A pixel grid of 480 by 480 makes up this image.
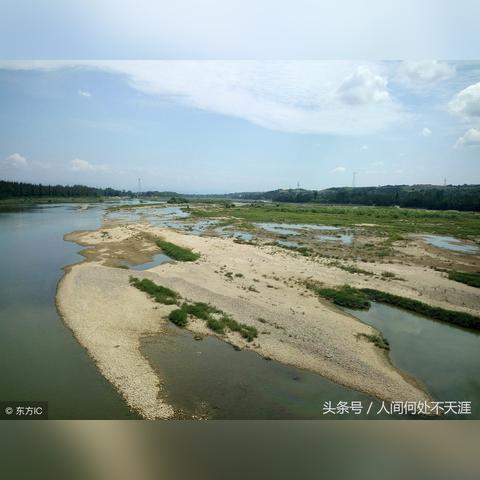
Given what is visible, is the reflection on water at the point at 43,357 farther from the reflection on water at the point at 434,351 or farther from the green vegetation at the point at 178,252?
the reflection on water at the point at 434,351

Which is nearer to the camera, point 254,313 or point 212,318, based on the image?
point 212,318

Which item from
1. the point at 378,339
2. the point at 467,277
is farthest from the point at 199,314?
the point at 467,277

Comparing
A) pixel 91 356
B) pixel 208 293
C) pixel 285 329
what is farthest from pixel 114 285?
pixel 285 329

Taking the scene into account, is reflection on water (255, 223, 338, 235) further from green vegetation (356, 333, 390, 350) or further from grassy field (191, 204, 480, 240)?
green vegetation (356, 333, 390, 350)

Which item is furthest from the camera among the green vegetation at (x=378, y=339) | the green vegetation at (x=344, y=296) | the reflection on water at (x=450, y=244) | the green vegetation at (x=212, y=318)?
the reflection on water at (x=450, y=244)

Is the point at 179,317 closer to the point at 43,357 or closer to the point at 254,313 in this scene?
the point at 254,313

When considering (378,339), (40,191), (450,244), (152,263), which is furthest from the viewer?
(40,191)

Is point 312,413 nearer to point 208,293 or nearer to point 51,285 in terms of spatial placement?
point 208,293

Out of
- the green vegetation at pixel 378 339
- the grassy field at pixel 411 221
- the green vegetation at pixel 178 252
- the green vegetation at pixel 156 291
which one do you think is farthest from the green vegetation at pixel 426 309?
the green vegetation at pixel 178 252
